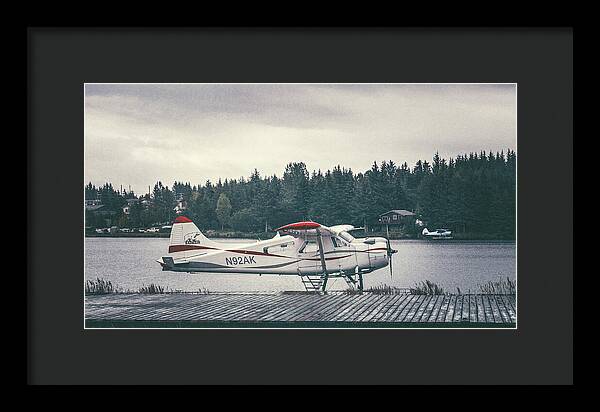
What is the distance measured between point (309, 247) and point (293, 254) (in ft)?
0.68

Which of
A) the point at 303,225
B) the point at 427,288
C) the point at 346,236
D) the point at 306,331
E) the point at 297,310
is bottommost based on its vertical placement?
the point at 306,331

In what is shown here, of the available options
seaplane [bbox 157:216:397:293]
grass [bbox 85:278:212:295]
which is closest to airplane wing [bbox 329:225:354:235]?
seaplane [bbox 157:216:397:293]

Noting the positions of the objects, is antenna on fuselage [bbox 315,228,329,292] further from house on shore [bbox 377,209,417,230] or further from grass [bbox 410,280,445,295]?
grass [bbox 410,280,445,295]

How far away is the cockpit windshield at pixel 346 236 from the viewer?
949cm

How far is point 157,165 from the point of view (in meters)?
9.34

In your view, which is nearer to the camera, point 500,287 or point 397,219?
point 500,287

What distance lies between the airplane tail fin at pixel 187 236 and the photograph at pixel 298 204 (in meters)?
0.02

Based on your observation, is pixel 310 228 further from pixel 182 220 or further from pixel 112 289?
pixel 112 289

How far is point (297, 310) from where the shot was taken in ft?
29.7

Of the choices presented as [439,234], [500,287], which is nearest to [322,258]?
[439,234]

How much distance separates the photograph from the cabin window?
18mm

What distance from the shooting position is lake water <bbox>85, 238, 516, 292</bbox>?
9070mm

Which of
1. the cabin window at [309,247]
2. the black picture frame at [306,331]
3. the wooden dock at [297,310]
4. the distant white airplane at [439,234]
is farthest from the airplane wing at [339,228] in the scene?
the black picture frame at [306,331]
